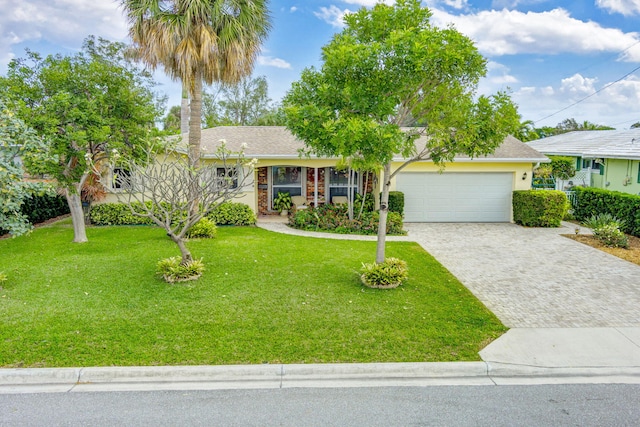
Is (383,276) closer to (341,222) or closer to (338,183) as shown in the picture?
(341,222)

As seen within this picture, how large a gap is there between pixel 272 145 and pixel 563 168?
1430 centimetres

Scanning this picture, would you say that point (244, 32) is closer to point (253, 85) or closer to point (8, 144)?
point (8, 144)

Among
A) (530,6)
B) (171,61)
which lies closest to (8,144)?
A: (171,61)

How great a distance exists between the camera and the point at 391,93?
798cm

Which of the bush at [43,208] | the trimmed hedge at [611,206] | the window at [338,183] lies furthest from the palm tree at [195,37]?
the trimmed hedge at [611,206]

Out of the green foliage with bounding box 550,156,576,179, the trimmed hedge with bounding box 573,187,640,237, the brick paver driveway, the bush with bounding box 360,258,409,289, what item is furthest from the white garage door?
the bush with bounding box 360,258,409,289

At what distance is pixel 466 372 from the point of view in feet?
18.2

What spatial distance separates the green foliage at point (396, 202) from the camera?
15.5 metres

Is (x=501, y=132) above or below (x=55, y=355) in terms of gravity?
above

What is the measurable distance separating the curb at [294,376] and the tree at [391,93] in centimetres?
349

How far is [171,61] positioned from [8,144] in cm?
579

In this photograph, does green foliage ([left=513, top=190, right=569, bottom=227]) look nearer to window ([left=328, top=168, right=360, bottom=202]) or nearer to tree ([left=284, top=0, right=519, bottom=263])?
window ([left=328, top=168, right=360, bottom=202])

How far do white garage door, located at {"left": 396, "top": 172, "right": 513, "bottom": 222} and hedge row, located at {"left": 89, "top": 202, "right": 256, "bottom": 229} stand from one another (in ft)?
19.3

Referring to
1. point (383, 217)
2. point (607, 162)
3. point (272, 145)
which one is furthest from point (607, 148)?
point (383, 217)
